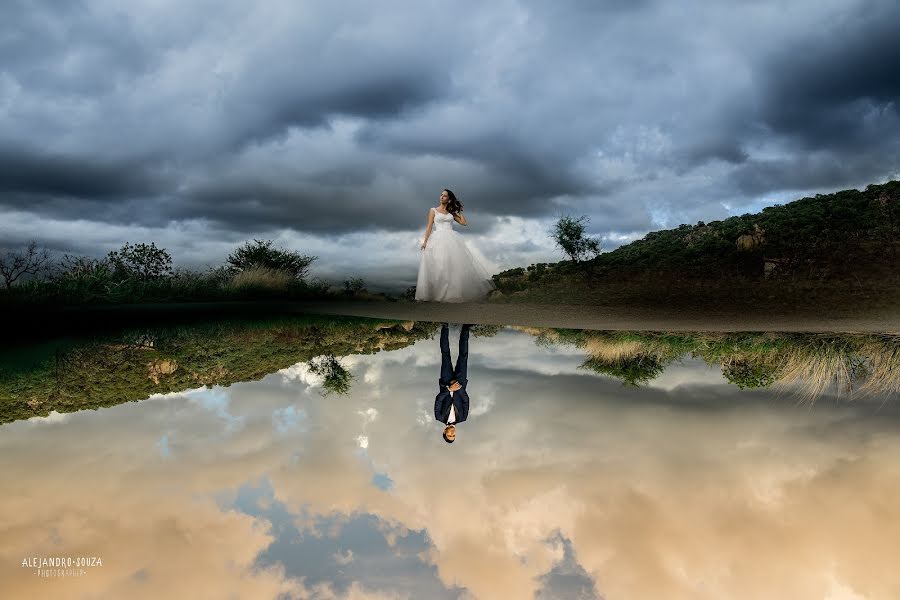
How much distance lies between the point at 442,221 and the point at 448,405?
9242 millimetres

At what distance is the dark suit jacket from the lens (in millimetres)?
5047

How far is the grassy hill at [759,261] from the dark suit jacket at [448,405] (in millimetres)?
17032

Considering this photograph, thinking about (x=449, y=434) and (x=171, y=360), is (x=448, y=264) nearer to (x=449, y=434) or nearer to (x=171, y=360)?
(x=171, y=360)

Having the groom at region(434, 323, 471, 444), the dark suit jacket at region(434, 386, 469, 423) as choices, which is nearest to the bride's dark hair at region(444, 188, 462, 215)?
the groom at region(434, 323, 471, 444)

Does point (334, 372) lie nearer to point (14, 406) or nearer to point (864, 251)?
point (14, 406)

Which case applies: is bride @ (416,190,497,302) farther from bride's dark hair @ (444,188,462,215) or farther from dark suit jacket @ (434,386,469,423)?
dark suit jacket @ (434,386,469,423)

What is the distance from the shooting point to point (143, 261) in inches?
781

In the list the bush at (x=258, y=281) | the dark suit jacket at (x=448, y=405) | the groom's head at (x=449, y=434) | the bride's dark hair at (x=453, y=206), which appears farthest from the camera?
the bush at (x=258, y=281)

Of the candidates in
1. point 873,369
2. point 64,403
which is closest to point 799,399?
point 873,369

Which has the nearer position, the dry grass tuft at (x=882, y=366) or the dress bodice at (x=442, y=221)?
the dry grass tuft at (x=882, y=366)

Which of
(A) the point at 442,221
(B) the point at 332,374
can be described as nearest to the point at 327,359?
(B) the point at 332,374

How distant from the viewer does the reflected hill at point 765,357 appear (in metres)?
5.96

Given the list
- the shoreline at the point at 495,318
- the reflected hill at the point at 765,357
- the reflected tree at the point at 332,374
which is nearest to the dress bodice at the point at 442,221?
the shoreline at the point at 495,318

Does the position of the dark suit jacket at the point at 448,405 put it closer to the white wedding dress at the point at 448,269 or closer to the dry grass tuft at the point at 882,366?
the dry grass tuft at the point at 882,366
